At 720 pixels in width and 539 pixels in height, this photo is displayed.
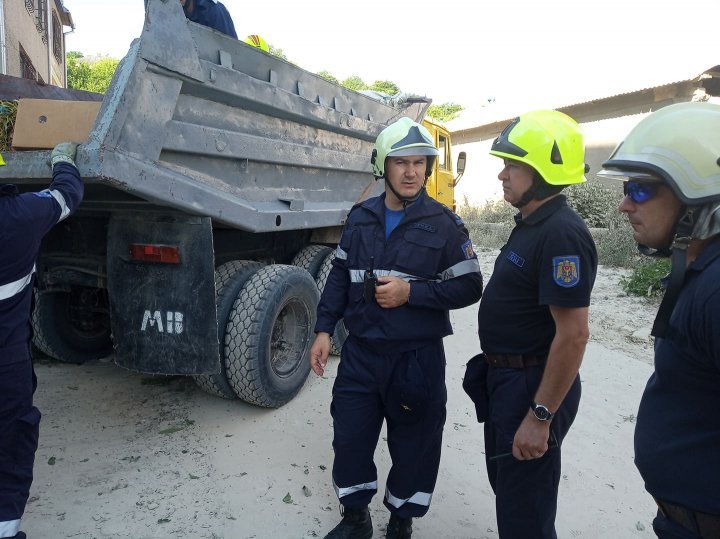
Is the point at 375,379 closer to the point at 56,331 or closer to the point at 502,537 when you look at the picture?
the point at 502,537

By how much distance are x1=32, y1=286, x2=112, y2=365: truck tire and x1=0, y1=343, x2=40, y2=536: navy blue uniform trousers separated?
1667 mm

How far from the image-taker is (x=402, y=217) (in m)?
2.48

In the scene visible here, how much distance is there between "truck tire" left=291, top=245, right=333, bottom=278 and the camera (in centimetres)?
445

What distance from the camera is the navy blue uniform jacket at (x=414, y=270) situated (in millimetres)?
2332

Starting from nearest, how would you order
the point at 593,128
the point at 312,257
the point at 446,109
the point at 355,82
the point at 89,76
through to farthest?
1. the point at 312,257
2. the point at 593,128
3. the point at 89,76
4. the point at 446,109
5. the point at 355,82

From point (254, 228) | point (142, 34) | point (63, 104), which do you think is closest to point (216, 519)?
point (254, 228)

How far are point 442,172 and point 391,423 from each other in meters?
6.09

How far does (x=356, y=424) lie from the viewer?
7.83ft

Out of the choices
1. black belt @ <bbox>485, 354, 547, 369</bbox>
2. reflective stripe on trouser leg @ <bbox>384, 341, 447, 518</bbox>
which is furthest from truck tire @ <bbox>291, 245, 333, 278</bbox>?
black belt @ <bbox>485, 354, 547, 369</bbox>

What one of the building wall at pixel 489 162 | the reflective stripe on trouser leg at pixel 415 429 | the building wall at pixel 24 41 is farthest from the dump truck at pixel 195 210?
the building wall at pixel 489 162

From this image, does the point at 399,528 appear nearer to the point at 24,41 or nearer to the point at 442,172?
the point at 442,172

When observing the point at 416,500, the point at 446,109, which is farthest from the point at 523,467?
the point at 446,109

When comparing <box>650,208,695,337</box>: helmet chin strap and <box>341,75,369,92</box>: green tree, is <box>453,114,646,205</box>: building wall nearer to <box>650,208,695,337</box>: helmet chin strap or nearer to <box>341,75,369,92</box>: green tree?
<box>650,208,695,337</box>: helmet chin strap

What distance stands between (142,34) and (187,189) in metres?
0.75
